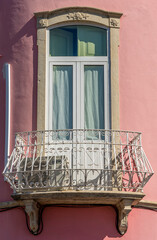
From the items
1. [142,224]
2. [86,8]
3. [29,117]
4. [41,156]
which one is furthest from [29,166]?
[86,8]

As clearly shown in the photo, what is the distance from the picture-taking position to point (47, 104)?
14734mm

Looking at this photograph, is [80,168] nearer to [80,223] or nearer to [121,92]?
[80,223]

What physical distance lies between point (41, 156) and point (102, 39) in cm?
284

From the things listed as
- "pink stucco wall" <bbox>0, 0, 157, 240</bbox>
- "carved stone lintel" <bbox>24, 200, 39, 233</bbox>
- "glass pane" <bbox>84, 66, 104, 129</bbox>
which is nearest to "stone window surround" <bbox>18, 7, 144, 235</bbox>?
"carved stone lintel" <bbox>24, 200, 39, 233</bbox>

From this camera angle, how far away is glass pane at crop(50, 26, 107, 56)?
1507 cm

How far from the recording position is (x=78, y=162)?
14.0 metres

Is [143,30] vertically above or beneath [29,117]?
above

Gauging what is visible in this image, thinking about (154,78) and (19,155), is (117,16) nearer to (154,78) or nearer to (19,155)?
(154,78)

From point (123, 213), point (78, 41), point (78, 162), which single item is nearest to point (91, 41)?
point (78, 41)

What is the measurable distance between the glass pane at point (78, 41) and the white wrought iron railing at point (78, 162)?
1633 millimetres

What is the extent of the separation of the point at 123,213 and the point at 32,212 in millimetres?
1609

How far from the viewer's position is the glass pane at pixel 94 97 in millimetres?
14695

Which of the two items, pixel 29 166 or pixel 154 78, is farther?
A: pixel 154 78

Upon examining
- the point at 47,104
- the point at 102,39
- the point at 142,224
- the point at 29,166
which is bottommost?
the point at 142,224
